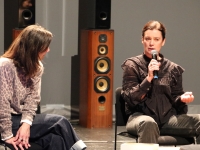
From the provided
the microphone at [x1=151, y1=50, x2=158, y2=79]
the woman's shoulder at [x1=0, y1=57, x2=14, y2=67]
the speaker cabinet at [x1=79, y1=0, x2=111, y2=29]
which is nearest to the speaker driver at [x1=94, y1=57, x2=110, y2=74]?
the speaker cabinet at [x1=79, y1=0, x2=111, y2=29]

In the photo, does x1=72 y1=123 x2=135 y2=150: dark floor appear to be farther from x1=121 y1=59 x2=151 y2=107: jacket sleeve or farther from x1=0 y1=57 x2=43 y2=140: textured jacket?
x1=0 y1=57 x2=43 y2=140: textured jacket

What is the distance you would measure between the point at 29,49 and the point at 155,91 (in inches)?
33.9

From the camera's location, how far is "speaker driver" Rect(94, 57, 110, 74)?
4.80 metres

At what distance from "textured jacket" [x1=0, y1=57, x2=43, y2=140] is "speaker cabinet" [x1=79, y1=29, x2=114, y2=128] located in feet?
7.11

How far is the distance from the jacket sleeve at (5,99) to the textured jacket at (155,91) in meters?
0.76

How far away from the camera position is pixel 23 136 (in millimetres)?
2490

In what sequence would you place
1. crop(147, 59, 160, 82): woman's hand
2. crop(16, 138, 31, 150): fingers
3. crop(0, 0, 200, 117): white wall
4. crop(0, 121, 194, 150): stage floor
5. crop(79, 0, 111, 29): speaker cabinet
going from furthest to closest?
crop(0, 0, 200, 117): white wall
crop(79, 0, 111, 29): speaker cabinet
crop(0, 121, 194, 150): stage floor
crop(147, 59, 160, 82): woman's hand
crop(16, 138, 31, 150): fingers

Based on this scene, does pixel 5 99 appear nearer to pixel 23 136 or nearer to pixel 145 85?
pixel 23 136

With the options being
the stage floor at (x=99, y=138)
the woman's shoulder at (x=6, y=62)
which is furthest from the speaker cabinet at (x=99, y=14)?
the woman's shoulder at (x=6, y=62)

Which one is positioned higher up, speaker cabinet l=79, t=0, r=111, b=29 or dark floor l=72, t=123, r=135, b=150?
speaker cabinet l=79, t=0, r=111, b=29

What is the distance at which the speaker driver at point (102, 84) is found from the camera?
4.82 metres

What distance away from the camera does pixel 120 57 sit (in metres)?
5.44

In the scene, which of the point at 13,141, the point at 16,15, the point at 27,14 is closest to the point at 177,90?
the point at 13,141

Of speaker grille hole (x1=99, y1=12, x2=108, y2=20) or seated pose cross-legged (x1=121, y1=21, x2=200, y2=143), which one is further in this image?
speaker grille hole (x1=99, y1=12, x2=108, y2=20)
